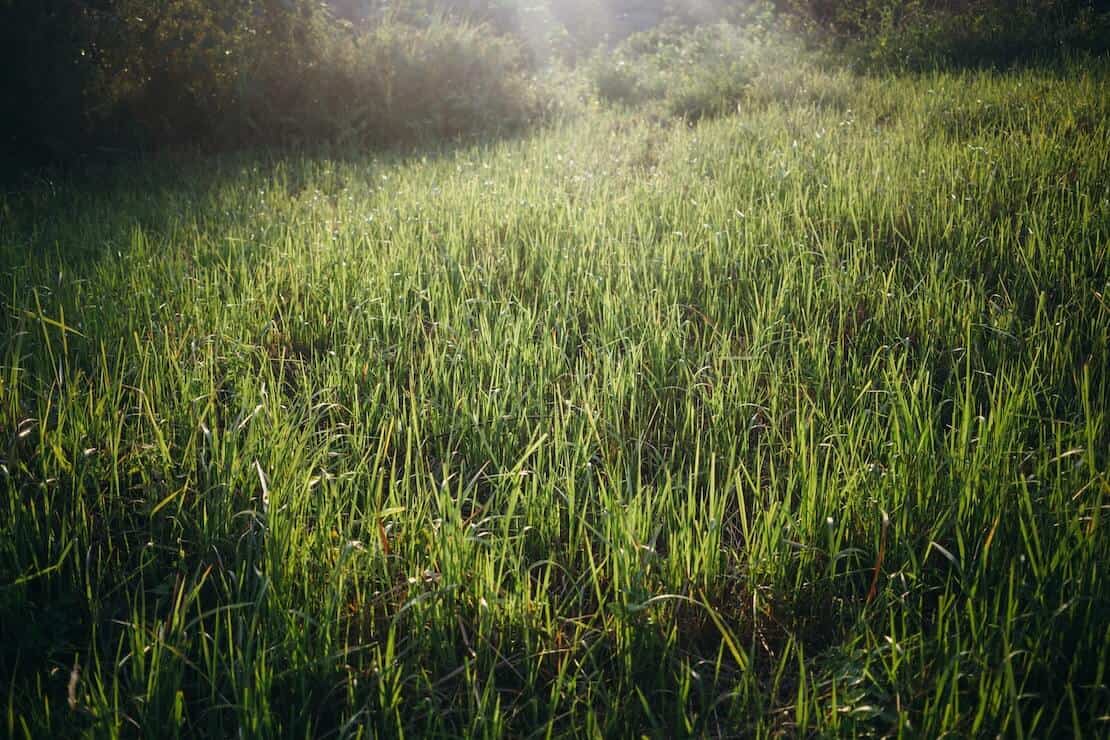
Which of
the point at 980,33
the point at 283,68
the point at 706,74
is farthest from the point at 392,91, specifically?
the point at 980,33

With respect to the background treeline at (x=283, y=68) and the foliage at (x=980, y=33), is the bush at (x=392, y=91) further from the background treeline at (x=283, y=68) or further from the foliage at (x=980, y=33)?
the foliage at (x=980, y=33)

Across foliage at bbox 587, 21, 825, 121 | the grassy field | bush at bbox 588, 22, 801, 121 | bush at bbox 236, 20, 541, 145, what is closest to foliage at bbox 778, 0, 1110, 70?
foliage at bbox 587, 21, 825, 121

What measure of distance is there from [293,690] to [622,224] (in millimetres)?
2372

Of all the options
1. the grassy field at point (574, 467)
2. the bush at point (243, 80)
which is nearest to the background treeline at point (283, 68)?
the bush at point (243, 80)

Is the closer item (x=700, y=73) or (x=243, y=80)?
(x=243, y=80)

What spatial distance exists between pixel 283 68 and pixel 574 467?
5507 mm

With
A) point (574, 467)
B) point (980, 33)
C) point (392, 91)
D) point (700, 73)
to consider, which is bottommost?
point (574, 467)

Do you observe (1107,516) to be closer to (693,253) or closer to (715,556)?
(715,556)

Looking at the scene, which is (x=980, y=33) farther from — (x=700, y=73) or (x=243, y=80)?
(x=243, y=80)

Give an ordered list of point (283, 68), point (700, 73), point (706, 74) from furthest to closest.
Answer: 1. point (700, 73)
2. point (706, 74)
3. point (283, 68)

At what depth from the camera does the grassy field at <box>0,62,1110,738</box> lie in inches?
42.4

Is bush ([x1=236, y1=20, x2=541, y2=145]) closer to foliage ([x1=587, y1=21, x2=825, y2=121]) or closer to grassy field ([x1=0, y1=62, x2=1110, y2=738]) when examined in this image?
foliage ([x1=587, y1=21, x2=825, y2=121])

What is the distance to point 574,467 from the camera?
1454 millimetres

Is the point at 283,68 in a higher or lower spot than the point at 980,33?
lower
